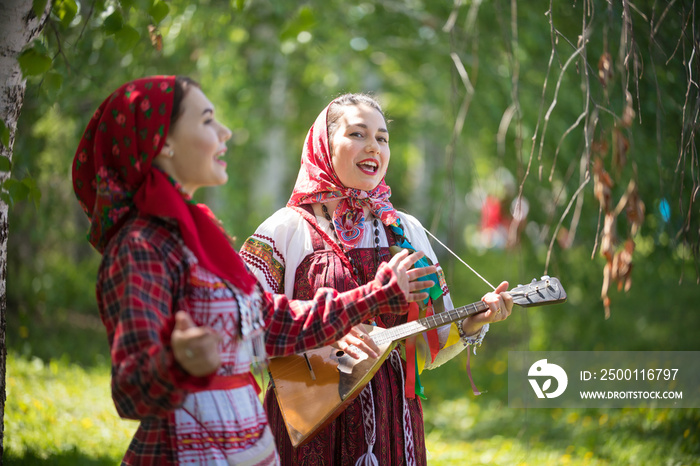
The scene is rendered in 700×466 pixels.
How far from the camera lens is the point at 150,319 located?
5.24ft

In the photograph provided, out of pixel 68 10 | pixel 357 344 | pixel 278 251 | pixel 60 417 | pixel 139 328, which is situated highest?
pixel 68 10

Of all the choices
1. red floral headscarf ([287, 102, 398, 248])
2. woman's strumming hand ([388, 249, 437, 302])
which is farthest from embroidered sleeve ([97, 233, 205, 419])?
red floral headscarf ([287, 102, 398, 248])

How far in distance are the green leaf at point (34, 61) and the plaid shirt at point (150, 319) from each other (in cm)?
79

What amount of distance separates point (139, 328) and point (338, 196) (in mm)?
1203

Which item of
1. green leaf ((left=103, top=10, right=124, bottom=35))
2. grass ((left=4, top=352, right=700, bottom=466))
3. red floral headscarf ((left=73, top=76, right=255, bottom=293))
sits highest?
green leaf ((left=103, top=10, right=124, bottom=35))

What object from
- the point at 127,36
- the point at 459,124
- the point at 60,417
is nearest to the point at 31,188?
the point at 127,36

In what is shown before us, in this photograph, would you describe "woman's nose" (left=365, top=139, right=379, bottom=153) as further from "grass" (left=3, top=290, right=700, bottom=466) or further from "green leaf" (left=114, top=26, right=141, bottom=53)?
"grass" (left=3, top=290, right=700, bottom=466)

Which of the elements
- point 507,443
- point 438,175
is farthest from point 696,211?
point 438,175

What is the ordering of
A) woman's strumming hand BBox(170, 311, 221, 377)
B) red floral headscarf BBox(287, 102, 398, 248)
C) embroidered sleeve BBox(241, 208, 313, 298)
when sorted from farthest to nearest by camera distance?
red floral headscarf BBox(287, 102, 398, 248) < embroidered sleeve BBox(241, 208, 313, 298) < woman's strumming hand BBox(170, 311, 221, 377)

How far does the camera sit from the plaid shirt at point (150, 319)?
153 centimetres

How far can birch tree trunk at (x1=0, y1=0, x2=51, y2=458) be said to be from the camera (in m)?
2.38

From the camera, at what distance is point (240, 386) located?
72.2 inches

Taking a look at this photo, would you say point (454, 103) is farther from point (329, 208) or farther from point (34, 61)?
point (34, 61)

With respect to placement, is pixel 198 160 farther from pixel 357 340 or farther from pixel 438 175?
pixel 438 175
